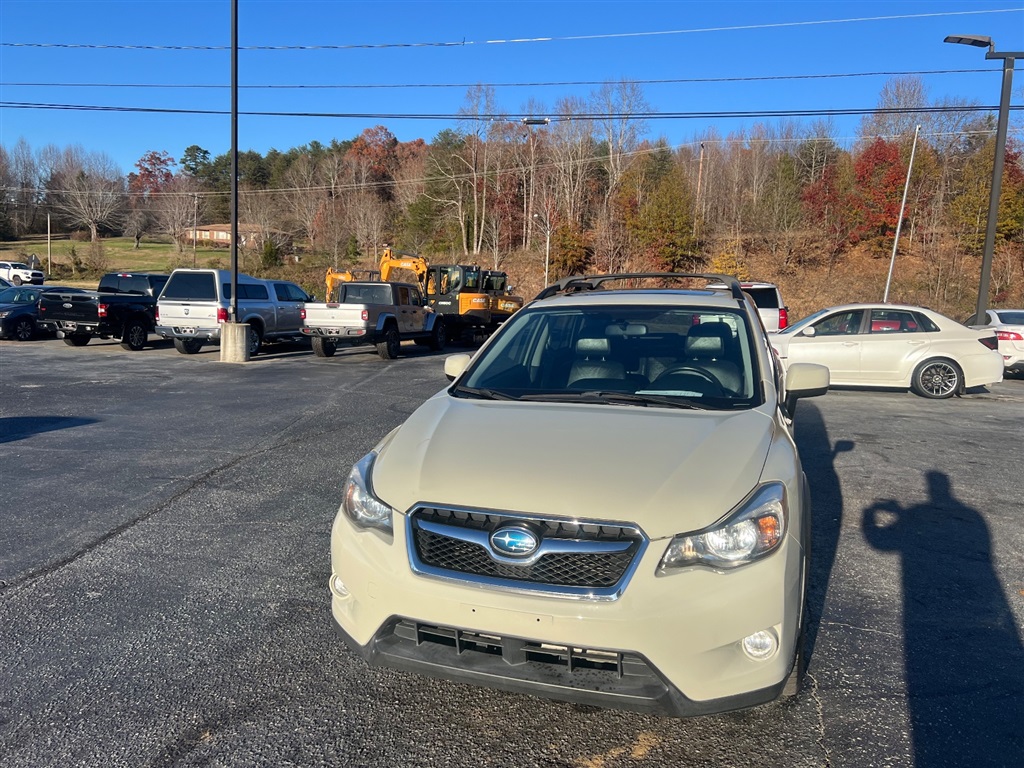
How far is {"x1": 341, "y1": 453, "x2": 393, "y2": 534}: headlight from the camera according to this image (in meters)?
2.93

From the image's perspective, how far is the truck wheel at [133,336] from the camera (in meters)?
18.8

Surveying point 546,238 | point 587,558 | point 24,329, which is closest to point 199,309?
point 24,329

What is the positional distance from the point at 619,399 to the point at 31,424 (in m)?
8.44

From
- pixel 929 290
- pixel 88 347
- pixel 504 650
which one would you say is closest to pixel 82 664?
pixel 504 650

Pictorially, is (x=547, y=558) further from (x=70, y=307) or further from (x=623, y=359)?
(x=70, y=307)

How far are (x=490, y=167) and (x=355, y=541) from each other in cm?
5237

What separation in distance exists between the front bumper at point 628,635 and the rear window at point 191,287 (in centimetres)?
1639

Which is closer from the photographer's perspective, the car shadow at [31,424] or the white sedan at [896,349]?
the car shadow at [31,424]

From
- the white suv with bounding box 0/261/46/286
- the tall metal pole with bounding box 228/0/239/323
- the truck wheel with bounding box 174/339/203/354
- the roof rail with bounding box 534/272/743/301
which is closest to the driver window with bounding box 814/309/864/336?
the roof rail with bounding box 534/272/743/301

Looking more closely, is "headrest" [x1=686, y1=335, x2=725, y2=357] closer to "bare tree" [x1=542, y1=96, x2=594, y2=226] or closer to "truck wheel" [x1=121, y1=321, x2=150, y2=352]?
"truck wheel" [x1=121, y1=321, x2=150, y2=352]

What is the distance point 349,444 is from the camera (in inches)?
320

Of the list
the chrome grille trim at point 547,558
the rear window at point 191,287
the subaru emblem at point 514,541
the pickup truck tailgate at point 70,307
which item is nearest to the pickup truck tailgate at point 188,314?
the rear window at point 191,287

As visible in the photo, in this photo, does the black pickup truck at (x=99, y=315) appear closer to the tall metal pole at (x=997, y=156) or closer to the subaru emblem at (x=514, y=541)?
the subaru emblem at (x=514, y=541)

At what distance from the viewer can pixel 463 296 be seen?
2286 centimetres
